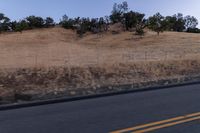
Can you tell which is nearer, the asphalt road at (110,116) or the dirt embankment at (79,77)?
the asphalt road at (110,116)

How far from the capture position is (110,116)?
350 inches

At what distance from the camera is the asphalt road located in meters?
7.62

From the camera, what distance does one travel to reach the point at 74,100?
11633 mm

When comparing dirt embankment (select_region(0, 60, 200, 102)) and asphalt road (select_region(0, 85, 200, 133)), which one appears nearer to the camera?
asphalt road (select_region(0, 85, 200, 133))

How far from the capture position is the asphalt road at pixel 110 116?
7.62 meters

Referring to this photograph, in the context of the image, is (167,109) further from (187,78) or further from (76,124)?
(187,78)

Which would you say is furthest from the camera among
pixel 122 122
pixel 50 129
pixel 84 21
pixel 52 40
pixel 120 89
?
pixel 84 21

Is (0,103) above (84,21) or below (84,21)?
below

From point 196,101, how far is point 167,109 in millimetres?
1708

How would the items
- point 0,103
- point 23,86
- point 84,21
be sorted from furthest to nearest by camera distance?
point 84,21
point 23,86
point 0,103

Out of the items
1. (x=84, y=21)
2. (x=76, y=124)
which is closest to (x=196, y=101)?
(x=76, y=124)

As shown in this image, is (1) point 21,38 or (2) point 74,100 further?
(1) point 21,38

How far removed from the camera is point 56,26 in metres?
70.1

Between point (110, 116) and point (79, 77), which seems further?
point (79, 77)
